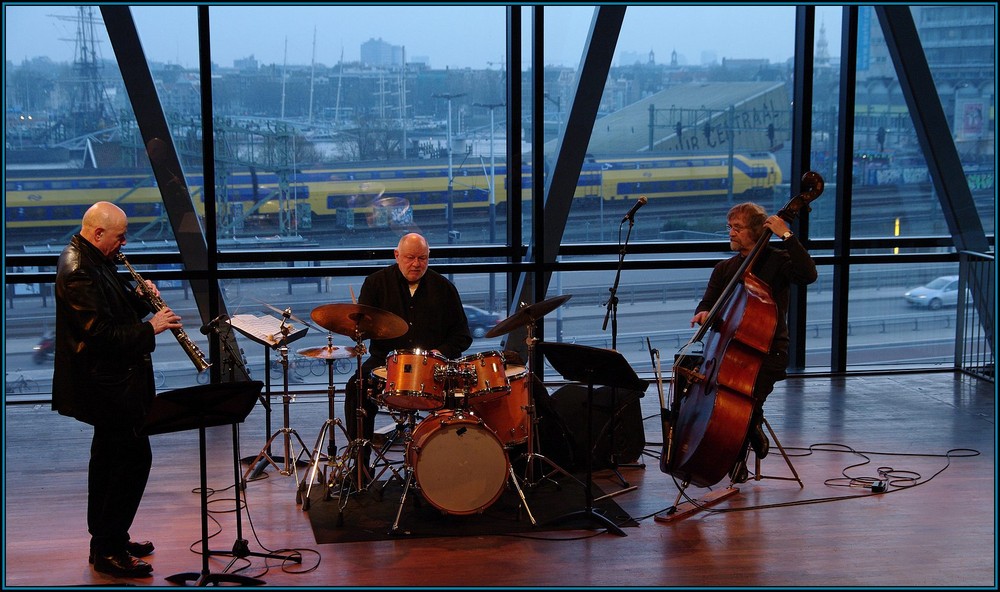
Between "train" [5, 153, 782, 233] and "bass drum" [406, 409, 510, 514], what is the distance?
10.9 feet

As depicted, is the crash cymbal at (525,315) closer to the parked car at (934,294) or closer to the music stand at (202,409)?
the music stand at (202,409)

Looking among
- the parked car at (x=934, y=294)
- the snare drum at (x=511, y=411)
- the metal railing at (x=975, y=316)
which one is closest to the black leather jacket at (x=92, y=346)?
the snare drum at (x=511, y=411)

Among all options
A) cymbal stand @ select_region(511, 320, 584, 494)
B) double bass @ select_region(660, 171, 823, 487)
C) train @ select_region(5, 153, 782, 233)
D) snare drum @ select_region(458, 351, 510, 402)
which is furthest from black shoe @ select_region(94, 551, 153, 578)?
train @ select_region(5, 153, 782, 233)

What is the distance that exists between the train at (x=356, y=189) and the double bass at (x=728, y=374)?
10.8 ft

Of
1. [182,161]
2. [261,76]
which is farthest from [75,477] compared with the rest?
[261,76]

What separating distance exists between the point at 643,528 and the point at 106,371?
2.64 meters

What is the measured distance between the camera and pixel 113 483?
14.4ft

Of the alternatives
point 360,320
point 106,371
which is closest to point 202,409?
point 106,371

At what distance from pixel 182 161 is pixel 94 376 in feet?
11.7

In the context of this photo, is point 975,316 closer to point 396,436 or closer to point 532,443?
point 532,443

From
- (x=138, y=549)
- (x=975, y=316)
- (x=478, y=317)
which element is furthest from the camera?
(x=975, y=316)

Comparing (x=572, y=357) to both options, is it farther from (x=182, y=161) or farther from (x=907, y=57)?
(x=907, y=57)

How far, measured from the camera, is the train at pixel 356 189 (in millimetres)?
7562

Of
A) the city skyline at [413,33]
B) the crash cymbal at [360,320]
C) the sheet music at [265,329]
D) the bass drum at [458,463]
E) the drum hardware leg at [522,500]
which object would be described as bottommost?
the drum hardware leg at [522,500]
